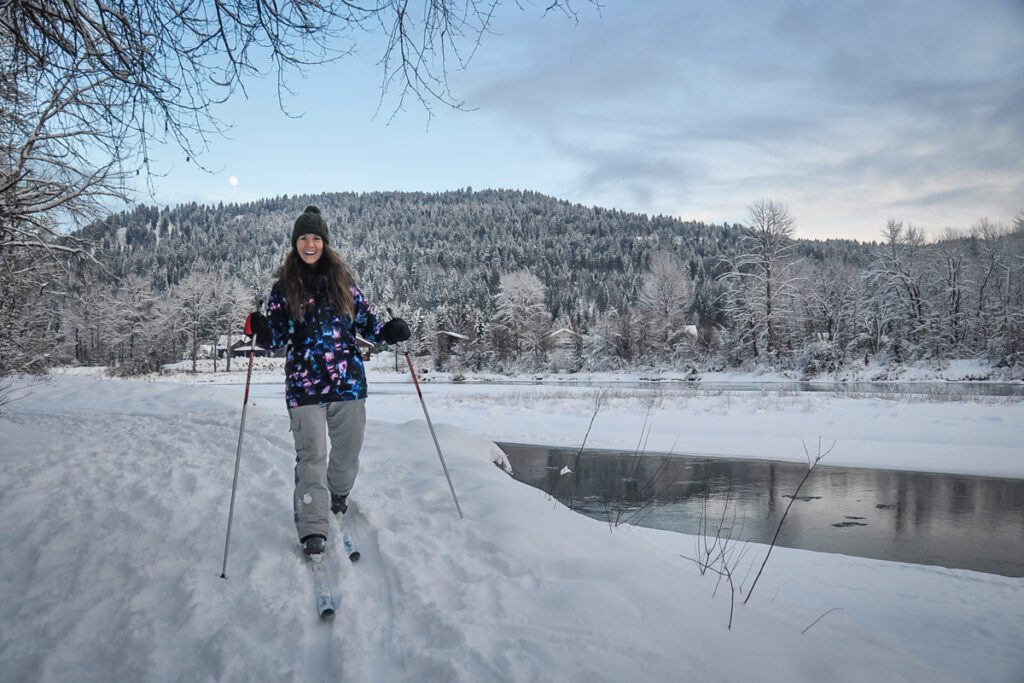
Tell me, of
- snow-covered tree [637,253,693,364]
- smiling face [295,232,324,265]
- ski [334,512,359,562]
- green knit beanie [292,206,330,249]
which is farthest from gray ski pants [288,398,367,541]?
snow-covered tree [637,253,693,364]

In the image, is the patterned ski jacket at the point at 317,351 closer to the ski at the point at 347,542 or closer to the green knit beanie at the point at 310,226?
the green knit beanie at the point at 310,226

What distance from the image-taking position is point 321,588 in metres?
2.61

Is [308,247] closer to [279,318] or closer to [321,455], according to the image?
[279,318]

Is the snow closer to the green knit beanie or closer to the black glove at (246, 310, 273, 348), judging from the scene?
→ the black glove at (246, 310, 273, 348)

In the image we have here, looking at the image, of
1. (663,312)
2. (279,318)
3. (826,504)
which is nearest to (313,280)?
(279,318)

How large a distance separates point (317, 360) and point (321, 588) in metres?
1.30

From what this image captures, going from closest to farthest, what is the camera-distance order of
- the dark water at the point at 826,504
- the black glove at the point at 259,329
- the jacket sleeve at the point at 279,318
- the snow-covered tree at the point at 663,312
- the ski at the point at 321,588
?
the ski at the point at 321,588
the black glove at the point at 259,329
the jacket sleeve at the point at 279,318
the dark water at the point at 826,504
the snow-covered tree at the point at 663,312

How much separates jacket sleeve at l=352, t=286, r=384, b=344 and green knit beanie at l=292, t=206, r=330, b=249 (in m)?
0.40

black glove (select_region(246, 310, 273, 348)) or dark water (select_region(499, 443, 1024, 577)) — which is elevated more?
black glove (select_region(246, 310, 273, 348))

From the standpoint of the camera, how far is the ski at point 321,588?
2.42 metres

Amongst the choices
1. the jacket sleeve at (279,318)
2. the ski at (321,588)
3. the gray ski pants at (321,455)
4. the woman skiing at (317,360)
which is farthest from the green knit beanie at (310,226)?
the ski at (321,588)

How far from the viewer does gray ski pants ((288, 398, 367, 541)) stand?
309 centimetres

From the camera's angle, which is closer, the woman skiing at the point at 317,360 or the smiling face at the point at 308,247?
the woman skiing at the point at 317,360

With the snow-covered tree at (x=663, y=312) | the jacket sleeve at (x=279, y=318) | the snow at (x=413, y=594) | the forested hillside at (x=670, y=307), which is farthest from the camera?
the snow-covered tree at (x=663, y=312)
